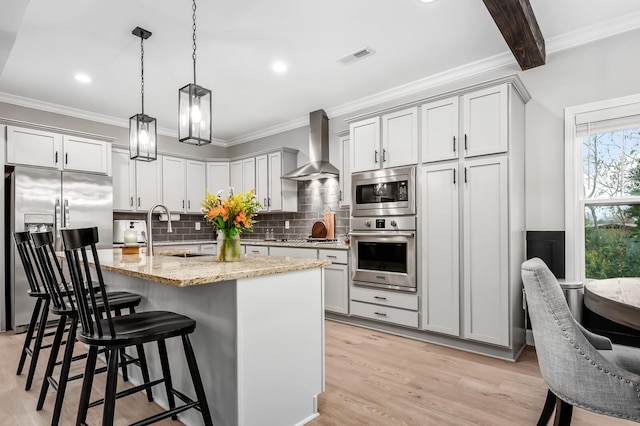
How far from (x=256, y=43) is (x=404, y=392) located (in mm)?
3027

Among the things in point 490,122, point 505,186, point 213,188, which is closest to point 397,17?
point 490,122

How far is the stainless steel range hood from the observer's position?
190 inches

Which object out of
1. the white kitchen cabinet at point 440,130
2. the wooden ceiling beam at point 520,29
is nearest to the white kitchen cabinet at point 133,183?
the white kitchen cabinet at point 440,130

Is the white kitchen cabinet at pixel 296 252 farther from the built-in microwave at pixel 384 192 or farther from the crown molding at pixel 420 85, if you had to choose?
the crown molding at pixel 420 85

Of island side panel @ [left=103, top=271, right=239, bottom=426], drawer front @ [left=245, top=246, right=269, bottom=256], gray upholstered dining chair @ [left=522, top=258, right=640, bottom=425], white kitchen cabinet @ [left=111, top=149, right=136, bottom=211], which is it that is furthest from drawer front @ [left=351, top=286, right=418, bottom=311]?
white kitchen cabinet @ [left=111, top=149, right=136, bottom=211]

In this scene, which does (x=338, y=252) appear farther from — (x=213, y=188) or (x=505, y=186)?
(x=213, y=188)

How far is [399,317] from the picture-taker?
358 centimetres

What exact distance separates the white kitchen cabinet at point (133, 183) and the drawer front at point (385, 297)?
342 centimetres

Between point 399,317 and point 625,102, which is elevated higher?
point 625,102

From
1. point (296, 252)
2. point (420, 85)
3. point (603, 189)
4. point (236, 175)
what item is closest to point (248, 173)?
point (236, 175)

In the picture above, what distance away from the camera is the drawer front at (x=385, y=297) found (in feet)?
11.5

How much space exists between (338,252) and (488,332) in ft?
5.64

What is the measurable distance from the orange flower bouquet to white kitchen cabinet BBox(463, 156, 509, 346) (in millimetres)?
1983

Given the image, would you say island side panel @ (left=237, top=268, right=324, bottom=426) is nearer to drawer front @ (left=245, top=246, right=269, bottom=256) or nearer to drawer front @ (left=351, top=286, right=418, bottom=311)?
drawer front @ (left=351, top=286, right=418, bottom=311)
